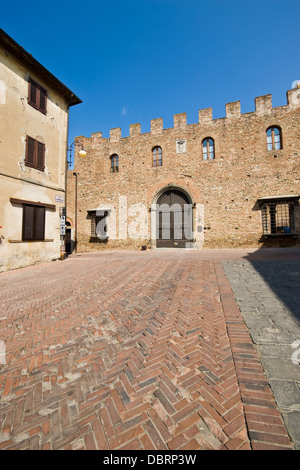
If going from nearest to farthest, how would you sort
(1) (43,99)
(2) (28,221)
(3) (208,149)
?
→ (2) (28,221), (1) (43,99), (3) (208,149)

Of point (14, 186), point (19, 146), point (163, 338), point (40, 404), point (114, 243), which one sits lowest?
point (40, 404)

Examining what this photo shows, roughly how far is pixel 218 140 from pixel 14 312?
47.6 feet

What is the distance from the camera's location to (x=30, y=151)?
9.05 meters

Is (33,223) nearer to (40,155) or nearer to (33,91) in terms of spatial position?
(40,155)

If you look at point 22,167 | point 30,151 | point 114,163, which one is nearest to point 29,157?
point 30,151

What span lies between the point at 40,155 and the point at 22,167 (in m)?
1.31

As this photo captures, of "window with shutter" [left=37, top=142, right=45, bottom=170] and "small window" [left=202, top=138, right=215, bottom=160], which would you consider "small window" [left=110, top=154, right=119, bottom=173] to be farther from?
"window with shutter" [left=37, top=142, right=45, bottom=170]

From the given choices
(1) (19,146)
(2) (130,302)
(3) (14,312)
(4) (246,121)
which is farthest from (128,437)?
(4) (246,121)

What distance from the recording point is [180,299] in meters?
3.86

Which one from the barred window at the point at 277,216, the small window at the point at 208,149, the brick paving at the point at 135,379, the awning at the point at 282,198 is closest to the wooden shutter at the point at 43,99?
the small window at the point at 208,149

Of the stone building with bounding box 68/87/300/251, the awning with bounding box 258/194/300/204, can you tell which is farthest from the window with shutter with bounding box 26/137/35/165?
the awning with bounding box 258/194/300/204

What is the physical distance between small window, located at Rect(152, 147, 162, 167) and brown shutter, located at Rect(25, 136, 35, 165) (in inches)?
331

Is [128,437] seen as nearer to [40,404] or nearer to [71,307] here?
[40,404]

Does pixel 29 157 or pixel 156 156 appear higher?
pixel 156 156
